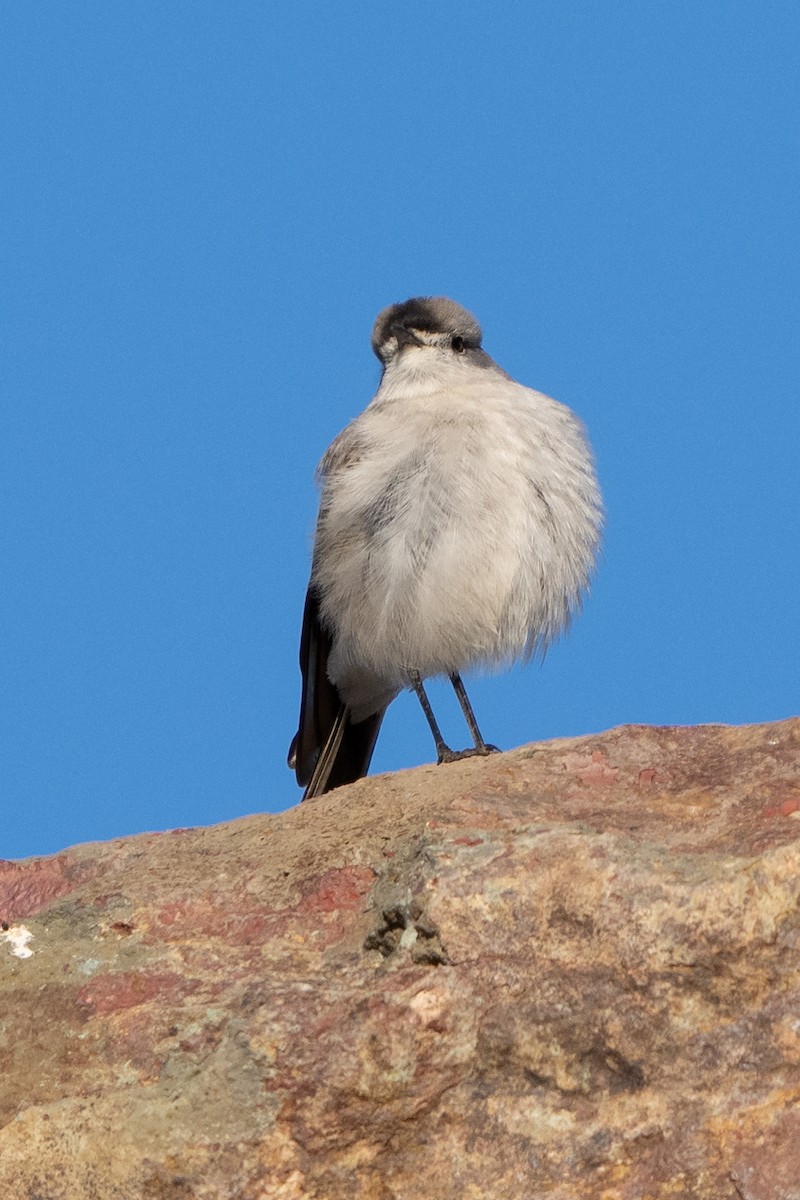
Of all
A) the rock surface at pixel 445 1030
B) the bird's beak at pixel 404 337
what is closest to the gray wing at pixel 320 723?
the bird's beak at pixel 404 337

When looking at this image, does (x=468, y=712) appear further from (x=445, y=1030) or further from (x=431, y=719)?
→ (x=445, y=1030)

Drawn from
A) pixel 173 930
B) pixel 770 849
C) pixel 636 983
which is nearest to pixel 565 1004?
pixel 636 983

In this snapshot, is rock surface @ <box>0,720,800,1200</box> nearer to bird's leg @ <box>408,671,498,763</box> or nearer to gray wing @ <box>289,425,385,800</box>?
bird's leg @ <box>408,671,498,763</box>

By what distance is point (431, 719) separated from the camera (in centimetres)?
869

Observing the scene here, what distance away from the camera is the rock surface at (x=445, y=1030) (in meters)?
4.14

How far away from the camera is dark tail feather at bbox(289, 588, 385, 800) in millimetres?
9312

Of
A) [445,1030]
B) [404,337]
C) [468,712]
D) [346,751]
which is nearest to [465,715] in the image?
[468,712]

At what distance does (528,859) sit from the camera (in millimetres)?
4727

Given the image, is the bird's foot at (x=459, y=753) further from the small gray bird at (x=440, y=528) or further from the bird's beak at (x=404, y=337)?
the bird's beak at (x=404, y=337)

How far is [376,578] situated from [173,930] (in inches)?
143

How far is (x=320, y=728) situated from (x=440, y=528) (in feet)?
6.06

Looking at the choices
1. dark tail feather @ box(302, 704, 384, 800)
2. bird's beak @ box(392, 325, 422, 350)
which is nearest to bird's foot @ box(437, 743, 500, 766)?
dark tail feather @ box(302, 704, 384, 800)

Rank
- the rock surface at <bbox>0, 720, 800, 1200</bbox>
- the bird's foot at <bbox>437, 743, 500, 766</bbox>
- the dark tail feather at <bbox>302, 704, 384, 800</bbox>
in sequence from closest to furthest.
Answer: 1. the rock surface at <bbox>0, 720, 800, 1200</bbox>
2. the bird's foot at <bbox>437, 743, 500, 766</bbox>
3. the dark tail feather at <bbox>302, 704, 384, 800</bbox>

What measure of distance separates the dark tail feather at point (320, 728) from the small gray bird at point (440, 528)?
0.04 ft
